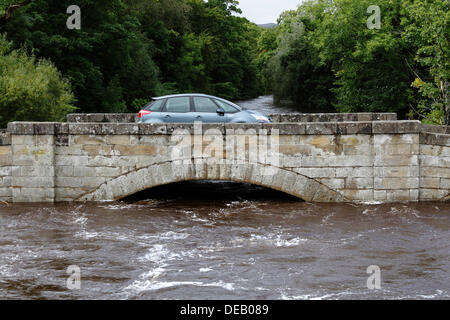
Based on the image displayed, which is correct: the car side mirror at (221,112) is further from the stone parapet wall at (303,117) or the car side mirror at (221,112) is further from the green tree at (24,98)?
the green tree at (24,98)

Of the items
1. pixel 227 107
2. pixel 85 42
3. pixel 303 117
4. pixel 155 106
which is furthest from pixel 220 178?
pixel 85 42

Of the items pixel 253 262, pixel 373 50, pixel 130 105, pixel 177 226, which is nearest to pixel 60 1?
pixel 130 105

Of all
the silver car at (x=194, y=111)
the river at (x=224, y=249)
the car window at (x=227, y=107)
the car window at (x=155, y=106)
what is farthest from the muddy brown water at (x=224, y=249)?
the car window at (x=155, y=106)

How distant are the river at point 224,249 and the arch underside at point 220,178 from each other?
0.29 metres

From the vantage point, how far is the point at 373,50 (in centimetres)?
3095

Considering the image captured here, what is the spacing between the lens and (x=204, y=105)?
15258mm

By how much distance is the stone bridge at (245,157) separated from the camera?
42.0 ft

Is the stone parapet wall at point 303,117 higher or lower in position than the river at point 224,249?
higher

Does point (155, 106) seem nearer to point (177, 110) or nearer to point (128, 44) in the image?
point (177, 110)

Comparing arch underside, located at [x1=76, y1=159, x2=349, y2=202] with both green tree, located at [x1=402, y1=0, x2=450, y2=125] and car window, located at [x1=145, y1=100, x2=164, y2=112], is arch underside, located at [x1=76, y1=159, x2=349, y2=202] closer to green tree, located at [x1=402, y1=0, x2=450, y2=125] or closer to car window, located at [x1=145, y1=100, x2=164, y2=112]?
car window, located at [x1=145, y1=100, x2=164, y2=112]

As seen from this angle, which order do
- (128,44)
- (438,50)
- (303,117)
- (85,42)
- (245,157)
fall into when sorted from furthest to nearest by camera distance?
(128,44)
(85,42)
(438,50)
(303,117)
(245,157)

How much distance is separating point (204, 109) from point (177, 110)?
2.37 ft
